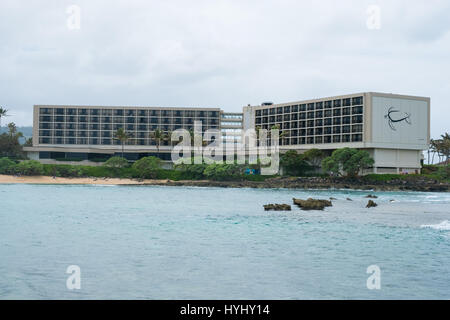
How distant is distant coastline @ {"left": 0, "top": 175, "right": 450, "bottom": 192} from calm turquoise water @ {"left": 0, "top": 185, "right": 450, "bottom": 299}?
3110 inches

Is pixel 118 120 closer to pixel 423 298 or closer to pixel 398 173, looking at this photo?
pixel 398 173

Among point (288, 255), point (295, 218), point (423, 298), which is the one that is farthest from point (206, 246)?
point (295, 218)

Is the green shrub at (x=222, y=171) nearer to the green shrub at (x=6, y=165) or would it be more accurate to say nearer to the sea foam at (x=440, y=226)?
the green shrub at (x=6, y=165)

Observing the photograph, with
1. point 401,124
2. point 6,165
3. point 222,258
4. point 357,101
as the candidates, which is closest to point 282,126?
point 357,101

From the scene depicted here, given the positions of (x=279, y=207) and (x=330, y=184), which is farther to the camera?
(x=330, y=184)

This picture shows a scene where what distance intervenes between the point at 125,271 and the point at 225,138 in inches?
6124

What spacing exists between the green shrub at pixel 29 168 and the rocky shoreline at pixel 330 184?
94.1 feet

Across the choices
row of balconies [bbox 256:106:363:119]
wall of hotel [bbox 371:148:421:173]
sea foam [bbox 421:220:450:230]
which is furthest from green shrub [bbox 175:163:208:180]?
sea foam [bbox 421:220:450:230]

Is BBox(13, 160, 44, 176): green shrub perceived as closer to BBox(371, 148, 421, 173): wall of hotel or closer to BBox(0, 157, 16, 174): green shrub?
BBox(0, 157, 16, 174): green shrub

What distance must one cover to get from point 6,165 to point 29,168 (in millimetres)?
5794

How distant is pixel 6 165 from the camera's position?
124 meters

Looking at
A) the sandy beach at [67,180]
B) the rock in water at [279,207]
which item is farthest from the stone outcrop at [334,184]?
the rock in water at [279,207]

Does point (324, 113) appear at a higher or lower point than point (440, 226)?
higher

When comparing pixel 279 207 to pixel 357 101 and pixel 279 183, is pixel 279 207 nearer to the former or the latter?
pixel 279 183
